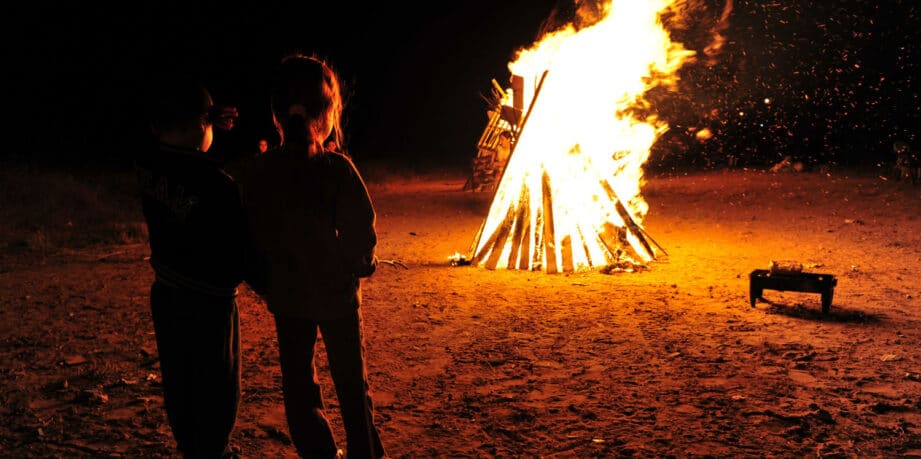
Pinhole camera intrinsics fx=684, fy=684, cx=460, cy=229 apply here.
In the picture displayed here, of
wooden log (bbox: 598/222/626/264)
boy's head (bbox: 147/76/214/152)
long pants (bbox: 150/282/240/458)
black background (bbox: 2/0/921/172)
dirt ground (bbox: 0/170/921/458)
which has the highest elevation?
black background (bbox: 2/0/921/172)

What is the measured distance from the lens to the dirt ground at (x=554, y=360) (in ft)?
12.1

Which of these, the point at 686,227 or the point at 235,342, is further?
the point at 686,227

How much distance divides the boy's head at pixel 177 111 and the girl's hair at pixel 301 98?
1.04ft

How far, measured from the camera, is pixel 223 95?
2514 centimetres

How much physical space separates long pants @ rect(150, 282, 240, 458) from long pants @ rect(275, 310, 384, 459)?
0.96 ft

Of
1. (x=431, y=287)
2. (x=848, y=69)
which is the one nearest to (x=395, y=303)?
(x=431, y=287)

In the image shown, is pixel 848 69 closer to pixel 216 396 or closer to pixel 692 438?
pixel 692 438

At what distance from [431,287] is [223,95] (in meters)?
20.5

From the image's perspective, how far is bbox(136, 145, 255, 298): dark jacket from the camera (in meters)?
2.54

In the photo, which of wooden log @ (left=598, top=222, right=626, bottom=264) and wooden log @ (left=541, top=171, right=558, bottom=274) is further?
wooden log @ (left=598, top=222, right=626, bottom=264)

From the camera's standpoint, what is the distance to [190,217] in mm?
2533

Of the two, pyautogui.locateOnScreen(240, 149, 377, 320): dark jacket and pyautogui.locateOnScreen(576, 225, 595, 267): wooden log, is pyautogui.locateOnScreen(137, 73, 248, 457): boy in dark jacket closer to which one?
pyautogui.locateOnScreen(240, 149, 377, 320): dark jacket

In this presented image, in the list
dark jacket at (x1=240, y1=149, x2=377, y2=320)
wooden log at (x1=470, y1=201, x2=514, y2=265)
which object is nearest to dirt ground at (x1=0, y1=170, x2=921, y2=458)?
wooden log at (x1=470, y1=201, x2=514, y2=265)

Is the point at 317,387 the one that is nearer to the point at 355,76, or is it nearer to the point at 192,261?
the point at 192,261
